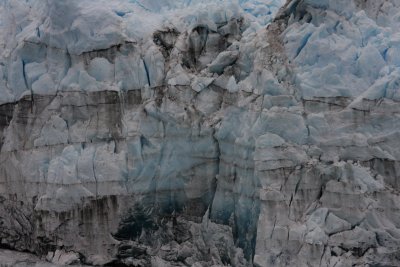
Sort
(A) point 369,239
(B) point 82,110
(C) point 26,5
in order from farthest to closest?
(C) point 26,5 → (B) point 82,110 → (A) point 369,239

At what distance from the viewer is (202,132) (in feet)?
34.6

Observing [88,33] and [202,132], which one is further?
[88,33]

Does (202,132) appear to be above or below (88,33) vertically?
below

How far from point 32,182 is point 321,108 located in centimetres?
469

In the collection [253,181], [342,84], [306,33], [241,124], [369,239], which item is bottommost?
[369,239]

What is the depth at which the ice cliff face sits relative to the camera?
31.6ft

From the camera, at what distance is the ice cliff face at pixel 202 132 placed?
31.6 ft

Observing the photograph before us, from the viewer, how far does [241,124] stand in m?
10.3

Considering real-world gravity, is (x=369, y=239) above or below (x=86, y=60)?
below

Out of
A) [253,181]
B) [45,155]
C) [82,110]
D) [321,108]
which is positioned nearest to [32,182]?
[45,155]

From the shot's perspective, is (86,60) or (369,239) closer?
(369,239)

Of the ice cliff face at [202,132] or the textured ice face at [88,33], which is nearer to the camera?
the ice cliff face at [202,132]

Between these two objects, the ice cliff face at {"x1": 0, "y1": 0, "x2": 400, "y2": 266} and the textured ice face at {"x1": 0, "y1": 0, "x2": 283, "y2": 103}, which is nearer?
the ice cliff face at {"x1": 0, "y1": 0, "x2": 400, "y2": 266}

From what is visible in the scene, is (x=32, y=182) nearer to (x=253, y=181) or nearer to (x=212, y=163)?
(x=212, y=163)
